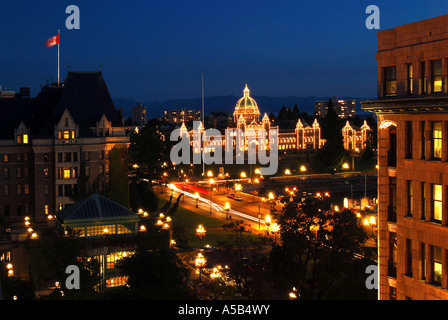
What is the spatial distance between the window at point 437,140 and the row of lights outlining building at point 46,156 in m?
44.3

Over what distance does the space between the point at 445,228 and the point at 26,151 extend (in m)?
51.4

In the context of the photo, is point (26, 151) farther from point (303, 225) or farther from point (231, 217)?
point (303, 225)

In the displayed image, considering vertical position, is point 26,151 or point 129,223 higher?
point 26,151

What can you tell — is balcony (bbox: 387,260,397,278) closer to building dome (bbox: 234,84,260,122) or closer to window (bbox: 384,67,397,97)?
window (bbox: 384,67,397,97)

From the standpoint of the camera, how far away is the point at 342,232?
3422cm

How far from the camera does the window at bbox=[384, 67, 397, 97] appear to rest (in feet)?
Result: 74.6

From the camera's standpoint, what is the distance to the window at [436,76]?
20.6 metres

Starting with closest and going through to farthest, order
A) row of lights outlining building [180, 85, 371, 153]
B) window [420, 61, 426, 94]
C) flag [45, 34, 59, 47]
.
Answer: window [420, 61, 426, 94] < flag [45, 34, 59, 47] < row of lights outlining building [180, 85, 371, 153]

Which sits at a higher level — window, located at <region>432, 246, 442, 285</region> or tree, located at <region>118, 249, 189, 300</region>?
window, located at <region>432, 246, 442, 285</region>

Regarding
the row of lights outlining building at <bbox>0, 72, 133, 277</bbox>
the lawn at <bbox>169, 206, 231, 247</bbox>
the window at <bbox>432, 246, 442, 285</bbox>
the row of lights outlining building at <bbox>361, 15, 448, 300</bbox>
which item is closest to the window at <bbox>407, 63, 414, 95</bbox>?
the row of lights outlining building at <bbox>361, 15, 448, 300</bbox>

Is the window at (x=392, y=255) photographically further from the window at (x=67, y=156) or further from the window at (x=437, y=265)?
the window at (x=67, y=156)

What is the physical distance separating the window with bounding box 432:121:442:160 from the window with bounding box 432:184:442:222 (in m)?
1.01

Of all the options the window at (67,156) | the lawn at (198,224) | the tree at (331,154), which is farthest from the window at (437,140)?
the tree at (331,154)
